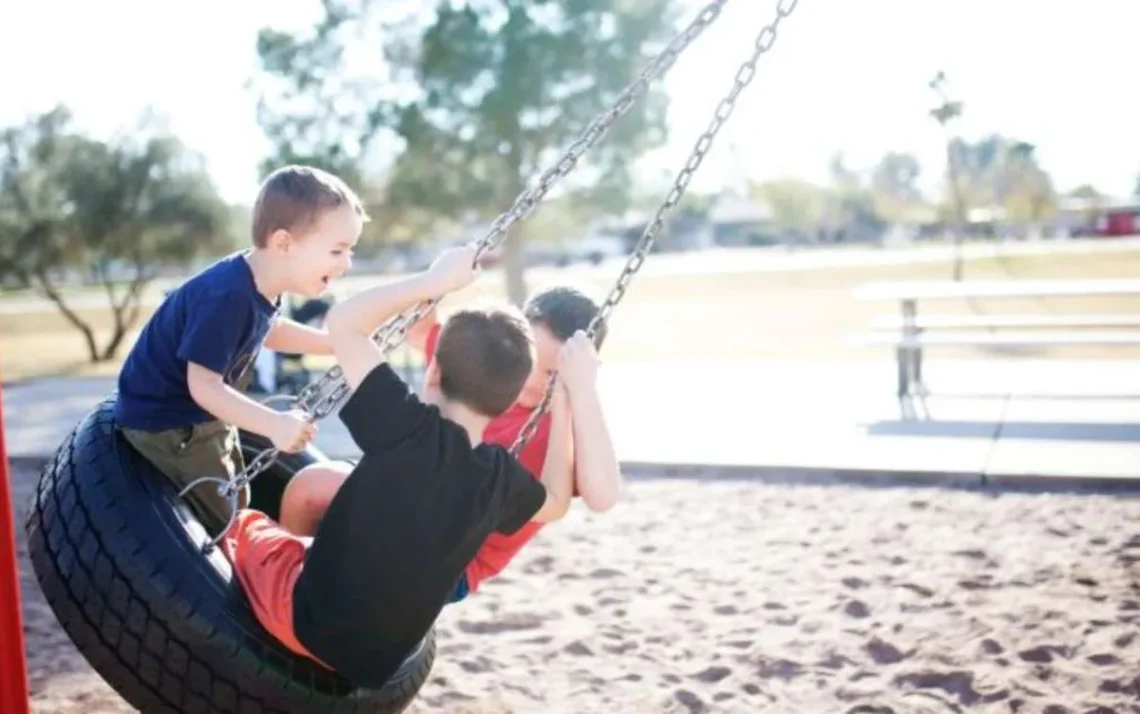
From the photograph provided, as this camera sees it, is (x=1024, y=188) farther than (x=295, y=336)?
Yes

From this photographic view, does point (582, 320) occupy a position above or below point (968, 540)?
above

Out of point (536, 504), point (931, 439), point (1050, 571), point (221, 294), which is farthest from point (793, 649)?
point (931, 439)

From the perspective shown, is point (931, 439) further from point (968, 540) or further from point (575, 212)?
point (575, 212)

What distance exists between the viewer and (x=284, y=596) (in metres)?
2.34

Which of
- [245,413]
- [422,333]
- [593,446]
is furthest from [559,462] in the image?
[422,333]

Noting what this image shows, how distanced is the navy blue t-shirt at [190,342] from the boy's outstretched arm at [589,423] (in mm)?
659

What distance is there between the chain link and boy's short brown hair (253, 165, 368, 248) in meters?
0.27

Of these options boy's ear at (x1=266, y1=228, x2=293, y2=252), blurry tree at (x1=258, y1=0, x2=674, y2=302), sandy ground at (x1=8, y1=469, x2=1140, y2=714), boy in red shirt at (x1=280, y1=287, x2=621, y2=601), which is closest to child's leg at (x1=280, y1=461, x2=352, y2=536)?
boy in red shirt at (x1=280, y1=287, x2=621, y2=601)

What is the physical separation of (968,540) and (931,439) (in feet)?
7.64

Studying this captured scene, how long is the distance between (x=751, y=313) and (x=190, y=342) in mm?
19992

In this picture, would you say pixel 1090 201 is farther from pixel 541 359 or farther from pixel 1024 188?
pixel 541 359

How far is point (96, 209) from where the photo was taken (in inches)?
787

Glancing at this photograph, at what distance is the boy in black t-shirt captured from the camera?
2.10 m

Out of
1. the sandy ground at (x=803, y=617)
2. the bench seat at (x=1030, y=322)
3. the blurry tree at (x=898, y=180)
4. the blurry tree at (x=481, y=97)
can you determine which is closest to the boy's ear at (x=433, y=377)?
the sandy ground at (x=803, y=617)
